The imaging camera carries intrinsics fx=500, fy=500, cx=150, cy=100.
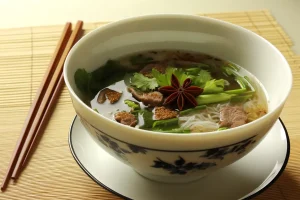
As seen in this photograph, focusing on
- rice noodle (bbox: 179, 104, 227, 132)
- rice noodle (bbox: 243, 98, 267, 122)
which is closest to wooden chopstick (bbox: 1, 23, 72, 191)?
rice noodle (bbox: 179, 104, 227, 132)

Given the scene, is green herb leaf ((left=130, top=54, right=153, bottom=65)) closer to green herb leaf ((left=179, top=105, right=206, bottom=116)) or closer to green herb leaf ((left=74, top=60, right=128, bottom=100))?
green herb leaf ((left=74, top=60, right=128, bottom=100))

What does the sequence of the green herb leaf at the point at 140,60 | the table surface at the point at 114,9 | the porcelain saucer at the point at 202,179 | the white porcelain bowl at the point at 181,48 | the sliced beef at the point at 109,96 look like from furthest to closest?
1. the table surface at the point at 114,9
2. the green herb leaf at the point at 140,60
3. the sliced beef at the point at 109,96
4. the porcelain saucer at the point at 202,179
5. the white porcelain bowl at the point at 181,48

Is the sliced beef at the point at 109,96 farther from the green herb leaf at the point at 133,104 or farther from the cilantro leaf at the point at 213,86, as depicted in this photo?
the cilantro leaf at the point at 213,86

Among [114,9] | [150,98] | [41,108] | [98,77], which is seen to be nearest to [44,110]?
[41,108]

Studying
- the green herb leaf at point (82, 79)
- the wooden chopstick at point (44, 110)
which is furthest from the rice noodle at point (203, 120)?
the wooden chopstick at point (44, 110)

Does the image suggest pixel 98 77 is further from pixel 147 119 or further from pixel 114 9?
pixel 114 9

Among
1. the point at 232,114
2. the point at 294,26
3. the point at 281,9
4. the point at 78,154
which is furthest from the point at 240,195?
the point at 281,9
